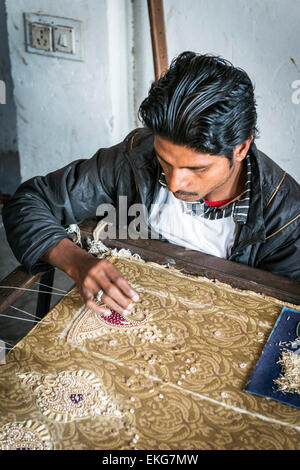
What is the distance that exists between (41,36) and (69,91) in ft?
0.94

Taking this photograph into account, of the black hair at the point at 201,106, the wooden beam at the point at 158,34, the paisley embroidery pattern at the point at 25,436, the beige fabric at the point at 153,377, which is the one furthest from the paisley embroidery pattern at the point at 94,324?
the wooden beam at the point at 158,34

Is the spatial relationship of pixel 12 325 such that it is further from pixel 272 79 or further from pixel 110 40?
pixel 272 79

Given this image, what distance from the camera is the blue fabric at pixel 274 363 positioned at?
859 millimetres

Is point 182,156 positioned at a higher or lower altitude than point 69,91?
lower

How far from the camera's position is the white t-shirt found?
1352 millimetres

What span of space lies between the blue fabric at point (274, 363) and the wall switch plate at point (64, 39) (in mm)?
1673

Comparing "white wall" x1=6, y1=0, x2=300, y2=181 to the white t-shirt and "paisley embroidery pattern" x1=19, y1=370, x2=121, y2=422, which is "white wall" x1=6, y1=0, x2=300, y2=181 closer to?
the white t-shirt

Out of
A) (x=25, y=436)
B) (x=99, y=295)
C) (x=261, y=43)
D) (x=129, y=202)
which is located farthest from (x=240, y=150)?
(x=261, y=43)

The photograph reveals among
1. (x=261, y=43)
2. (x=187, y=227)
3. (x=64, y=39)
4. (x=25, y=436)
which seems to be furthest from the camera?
(x=64, y=39)

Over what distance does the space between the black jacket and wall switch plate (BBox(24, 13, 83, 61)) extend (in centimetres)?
92

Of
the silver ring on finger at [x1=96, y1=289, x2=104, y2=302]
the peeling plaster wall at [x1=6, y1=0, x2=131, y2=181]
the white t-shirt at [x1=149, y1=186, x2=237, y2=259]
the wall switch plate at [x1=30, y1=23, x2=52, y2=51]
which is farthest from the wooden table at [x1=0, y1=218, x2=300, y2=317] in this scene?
the wall switch plate at [x1=30, y1=23, x2=52, y2=51]

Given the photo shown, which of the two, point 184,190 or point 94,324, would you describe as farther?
point 184,190

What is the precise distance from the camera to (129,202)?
1449 millimetres

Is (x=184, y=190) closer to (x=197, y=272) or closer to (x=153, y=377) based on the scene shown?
(x=197, y=272)
